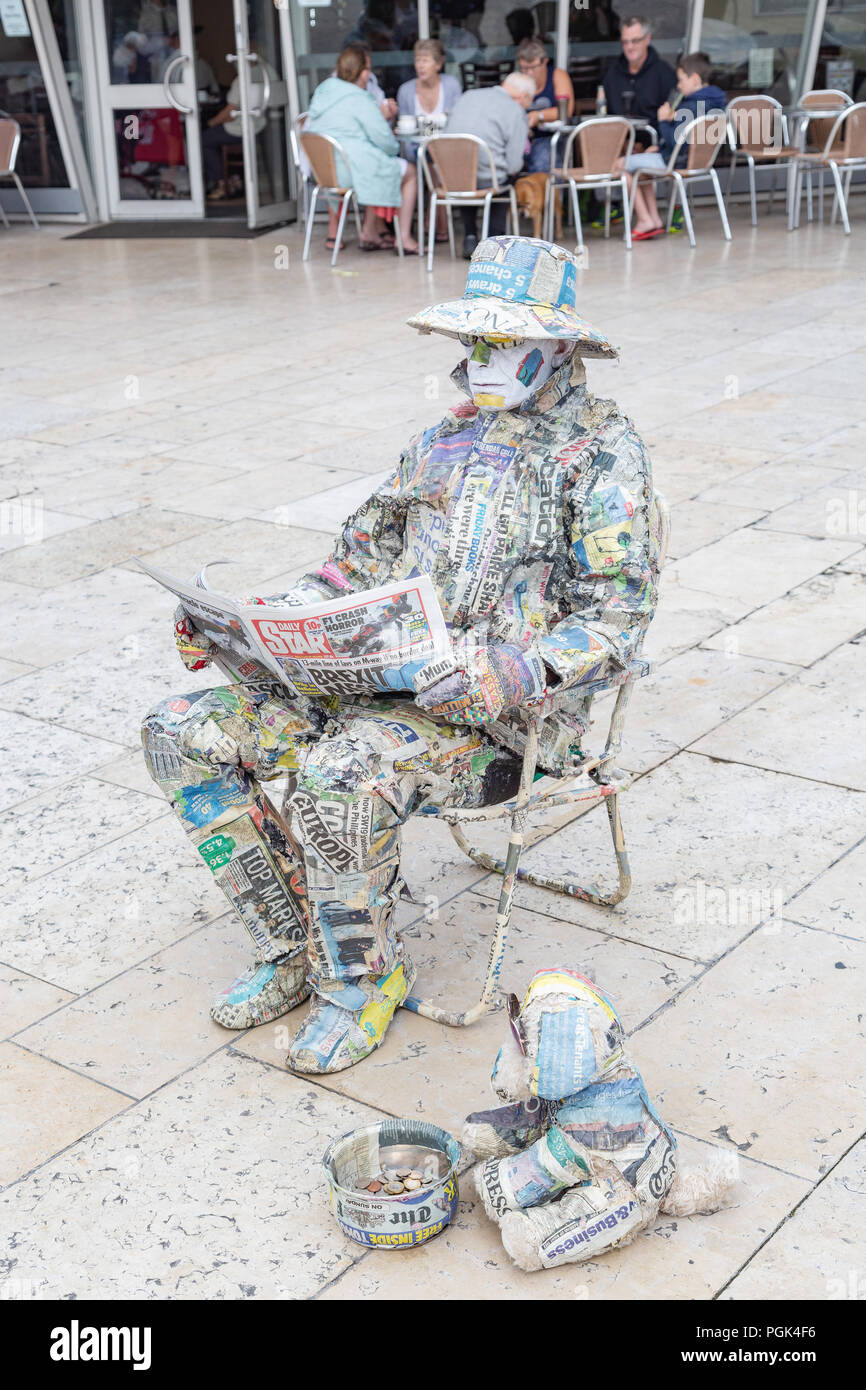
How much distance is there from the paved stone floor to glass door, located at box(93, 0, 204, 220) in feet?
21.8

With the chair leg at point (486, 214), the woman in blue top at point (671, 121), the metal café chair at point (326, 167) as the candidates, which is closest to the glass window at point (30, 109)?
the metal café chair at point (326, 167)

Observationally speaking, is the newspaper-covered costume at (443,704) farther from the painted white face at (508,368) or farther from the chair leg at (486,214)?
the chair leg at (486,214)

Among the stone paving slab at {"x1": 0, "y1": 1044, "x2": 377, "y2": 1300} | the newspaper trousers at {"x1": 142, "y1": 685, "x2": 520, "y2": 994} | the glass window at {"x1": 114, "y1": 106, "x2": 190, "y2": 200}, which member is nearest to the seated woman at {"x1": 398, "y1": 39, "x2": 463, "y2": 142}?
the glass window at {"x1": 114, "y1": 106, "x2": 190, "y2": 200}

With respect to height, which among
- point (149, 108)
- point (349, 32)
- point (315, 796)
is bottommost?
point (315, 796)

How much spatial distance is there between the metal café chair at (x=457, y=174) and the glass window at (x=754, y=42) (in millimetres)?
3907

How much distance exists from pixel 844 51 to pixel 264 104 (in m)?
5.51

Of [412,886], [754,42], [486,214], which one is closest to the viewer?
[412,886]

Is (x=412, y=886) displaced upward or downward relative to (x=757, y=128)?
downward

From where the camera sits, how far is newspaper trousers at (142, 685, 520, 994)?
271cm

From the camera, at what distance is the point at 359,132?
11.1m

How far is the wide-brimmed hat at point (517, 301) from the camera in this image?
277cm

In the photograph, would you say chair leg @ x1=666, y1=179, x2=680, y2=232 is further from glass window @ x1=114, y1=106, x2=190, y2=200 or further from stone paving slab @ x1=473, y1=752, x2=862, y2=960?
stone paving slab @ x1=473, y1=752, x2=862, y2=960

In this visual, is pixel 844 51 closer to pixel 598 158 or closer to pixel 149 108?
pixel 598 158

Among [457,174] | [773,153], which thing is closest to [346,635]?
[457,174]
